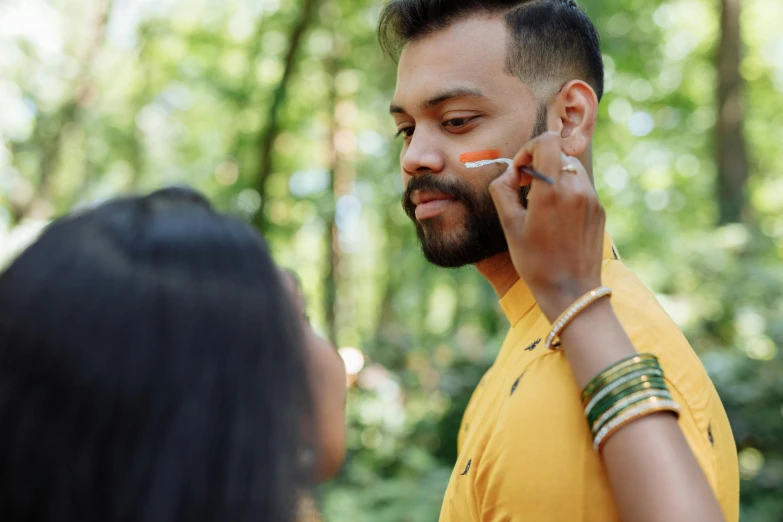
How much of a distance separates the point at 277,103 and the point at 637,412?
6818 mm

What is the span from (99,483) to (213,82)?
8050 millimetres

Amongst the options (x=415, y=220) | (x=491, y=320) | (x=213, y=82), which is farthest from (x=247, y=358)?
(x=213, y=82)

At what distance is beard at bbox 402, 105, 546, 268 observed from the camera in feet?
6.39

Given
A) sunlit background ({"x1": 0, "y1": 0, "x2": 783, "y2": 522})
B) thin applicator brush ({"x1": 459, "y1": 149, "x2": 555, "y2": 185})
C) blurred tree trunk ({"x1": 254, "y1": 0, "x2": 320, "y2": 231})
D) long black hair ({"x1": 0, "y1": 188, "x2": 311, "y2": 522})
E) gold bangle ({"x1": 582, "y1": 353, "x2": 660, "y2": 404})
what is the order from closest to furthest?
1. long black hair ({"x1": 0, "y1": 188, "x2": 311, "y2": 522})
2. gold bangle ({"x1": 582, "y1": 353, "x2": 660, "y2": 404})
3. thin applicator brush ({"x1": 459, "y1": 149, "x2": 555, "y2": 185})
4. sunlit background ({"x1": 0, "y1": 0, "x2": 783, "y2": 522})
5. blurred tree trunk ({"x1": 254, "y1": 0, "x2": 320, "y2": 231})

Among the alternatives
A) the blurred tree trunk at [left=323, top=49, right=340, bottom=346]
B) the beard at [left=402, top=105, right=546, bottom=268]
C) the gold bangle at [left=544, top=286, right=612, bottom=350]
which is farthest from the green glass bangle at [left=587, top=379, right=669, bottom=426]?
the blurred tree trunk at [left=323, top=49, right=340, bottom=346]

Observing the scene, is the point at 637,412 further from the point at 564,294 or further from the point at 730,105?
the point at 730,105

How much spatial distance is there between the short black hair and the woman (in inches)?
51.5

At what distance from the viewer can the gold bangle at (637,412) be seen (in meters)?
1.27

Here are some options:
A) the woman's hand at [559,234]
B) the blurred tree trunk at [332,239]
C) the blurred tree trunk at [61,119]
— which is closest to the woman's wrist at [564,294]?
the woman's hand at [559,234]

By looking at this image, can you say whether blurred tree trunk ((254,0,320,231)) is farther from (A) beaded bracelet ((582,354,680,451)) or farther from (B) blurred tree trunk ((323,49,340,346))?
(A) beaded bracelet ((582,354,680,451))

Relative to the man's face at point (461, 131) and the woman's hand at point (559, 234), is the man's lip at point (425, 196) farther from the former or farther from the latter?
the woman's hand at point (559, 234)

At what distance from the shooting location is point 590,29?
2.24 m

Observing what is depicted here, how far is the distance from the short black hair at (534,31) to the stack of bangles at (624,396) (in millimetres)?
1007

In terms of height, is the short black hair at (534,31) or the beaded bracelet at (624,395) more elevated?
the short black hair at (534,31)
